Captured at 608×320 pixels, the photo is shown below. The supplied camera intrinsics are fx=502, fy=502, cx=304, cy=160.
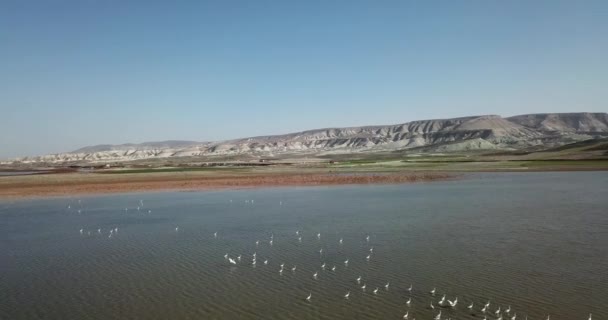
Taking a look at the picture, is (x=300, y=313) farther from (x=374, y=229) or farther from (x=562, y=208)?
(x=562, y=208)

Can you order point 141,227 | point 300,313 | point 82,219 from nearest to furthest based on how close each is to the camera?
1. point 300,313
2. point 141,227
3. point 82,219

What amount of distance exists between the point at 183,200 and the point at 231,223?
1463cm

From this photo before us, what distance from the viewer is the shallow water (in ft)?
44.1

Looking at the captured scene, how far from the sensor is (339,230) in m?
24.4

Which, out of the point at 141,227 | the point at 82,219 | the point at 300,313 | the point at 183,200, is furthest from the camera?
the point at 183,200

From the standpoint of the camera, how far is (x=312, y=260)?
1852 cm

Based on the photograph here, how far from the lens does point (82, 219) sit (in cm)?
3122

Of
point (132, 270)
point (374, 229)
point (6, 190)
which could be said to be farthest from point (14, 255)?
point (6, 190)

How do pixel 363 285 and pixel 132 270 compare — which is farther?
pixel 132 270

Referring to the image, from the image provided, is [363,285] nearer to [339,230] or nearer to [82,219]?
[339,230]

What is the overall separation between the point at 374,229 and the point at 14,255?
15.8 m

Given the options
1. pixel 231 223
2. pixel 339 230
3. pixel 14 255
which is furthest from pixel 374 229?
pixel 14 255

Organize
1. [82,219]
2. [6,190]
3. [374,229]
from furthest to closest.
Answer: [6,190] < [82,219] < [374,229]

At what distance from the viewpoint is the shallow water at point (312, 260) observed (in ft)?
44.1
